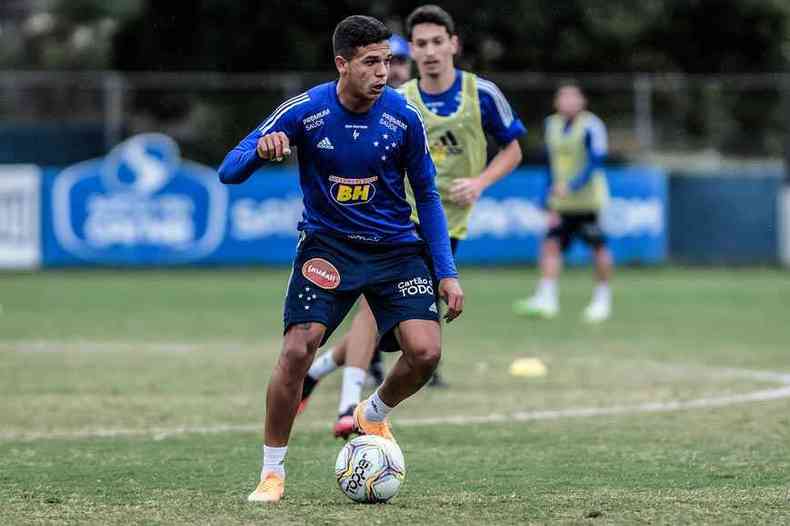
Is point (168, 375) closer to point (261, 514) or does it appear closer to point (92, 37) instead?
point (261, 514)

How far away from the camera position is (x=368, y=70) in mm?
6617

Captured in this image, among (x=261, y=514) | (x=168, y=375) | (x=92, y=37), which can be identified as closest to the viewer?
(x=261, y=514)

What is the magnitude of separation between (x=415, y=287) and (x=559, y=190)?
33.8ft

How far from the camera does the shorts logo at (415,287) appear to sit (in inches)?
268

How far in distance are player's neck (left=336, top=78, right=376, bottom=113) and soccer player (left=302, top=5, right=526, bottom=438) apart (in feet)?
8.52

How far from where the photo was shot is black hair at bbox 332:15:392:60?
261 inches

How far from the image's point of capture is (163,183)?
77.2 ft

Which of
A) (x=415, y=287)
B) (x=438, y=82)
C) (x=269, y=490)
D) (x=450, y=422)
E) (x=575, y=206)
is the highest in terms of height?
(x=438, y=82)

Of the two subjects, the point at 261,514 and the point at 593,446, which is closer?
the point at 261,514

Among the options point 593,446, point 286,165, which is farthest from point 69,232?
point 593,446

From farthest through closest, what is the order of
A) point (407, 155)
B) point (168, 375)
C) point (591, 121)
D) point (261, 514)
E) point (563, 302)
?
point (563, 302) < point (591, 121) < point (168, 375) < point (407, 155) < point (261, 514)

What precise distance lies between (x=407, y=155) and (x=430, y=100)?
288cm

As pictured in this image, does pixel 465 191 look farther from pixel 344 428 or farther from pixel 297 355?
pixel 297 355

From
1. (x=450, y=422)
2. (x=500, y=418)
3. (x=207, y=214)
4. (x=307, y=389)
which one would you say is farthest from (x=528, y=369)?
(x=207, y=214)
